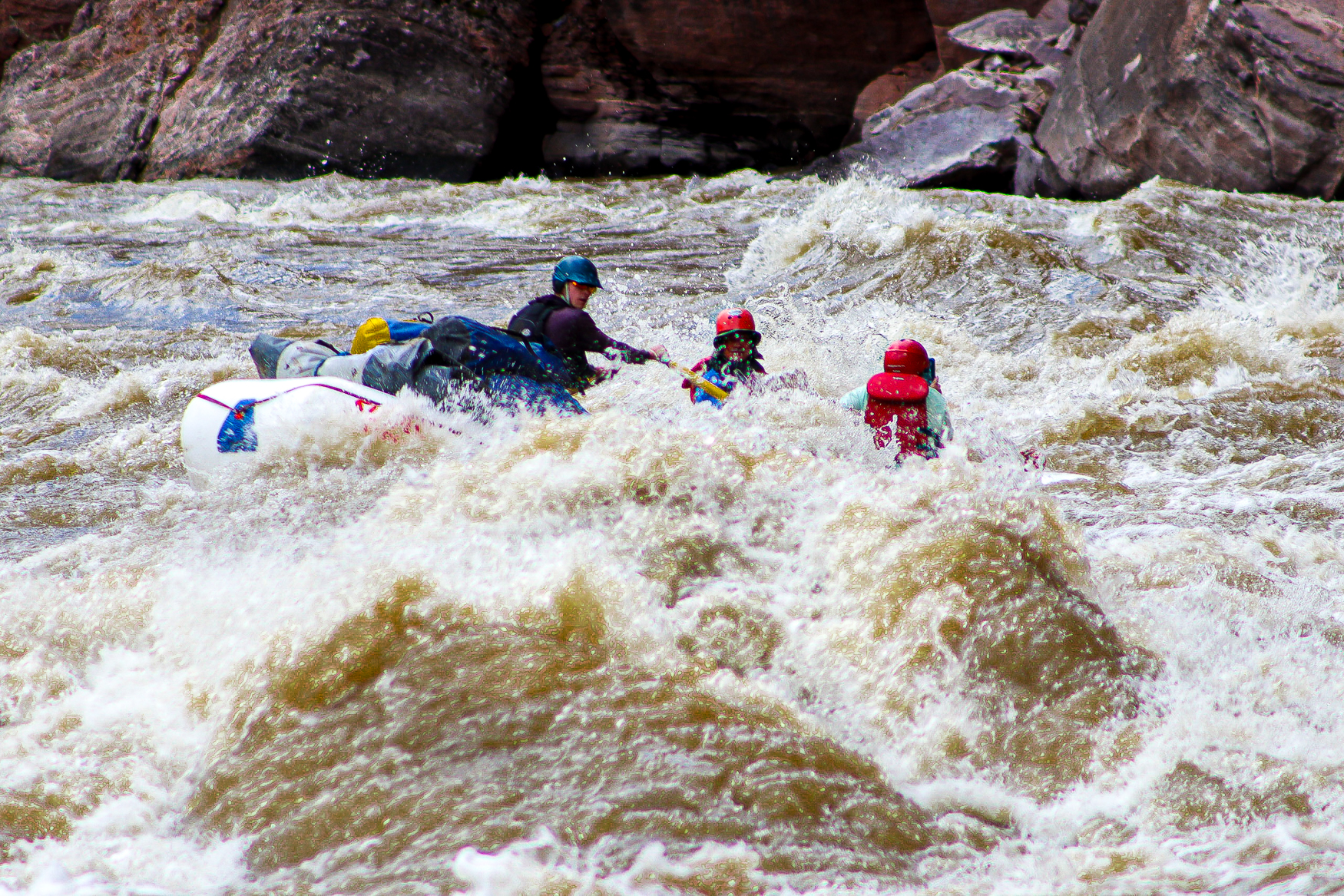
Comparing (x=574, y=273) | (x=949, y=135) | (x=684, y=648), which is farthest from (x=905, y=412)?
(x=949, y=135)

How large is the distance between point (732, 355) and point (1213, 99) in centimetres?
792

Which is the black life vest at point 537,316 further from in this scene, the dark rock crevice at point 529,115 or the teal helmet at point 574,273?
the dark rock crevice at point 529,115

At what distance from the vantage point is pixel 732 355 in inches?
187

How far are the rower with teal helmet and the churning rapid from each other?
261mm

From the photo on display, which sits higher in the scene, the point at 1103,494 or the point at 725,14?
the point at 725,14

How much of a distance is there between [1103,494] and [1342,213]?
674cm

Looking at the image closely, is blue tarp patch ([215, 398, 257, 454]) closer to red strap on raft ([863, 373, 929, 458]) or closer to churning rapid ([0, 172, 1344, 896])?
churning rapid ([0, 172, 1344, 896])

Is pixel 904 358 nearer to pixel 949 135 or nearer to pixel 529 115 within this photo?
pixel 949 135

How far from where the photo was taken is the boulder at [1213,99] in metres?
9.41

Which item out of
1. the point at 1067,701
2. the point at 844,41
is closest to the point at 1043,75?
the point at 844,41

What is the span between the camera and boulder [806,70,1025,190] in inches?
509

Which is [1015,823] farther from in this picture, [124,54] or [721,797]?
[124,54]

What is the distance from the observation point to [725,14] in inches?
669

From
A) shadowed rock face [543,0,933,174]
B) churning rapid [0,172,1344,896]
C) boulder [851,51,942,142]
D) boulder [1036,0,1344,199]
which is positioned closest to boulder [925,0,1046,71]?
boulder [851,51,942,142]
